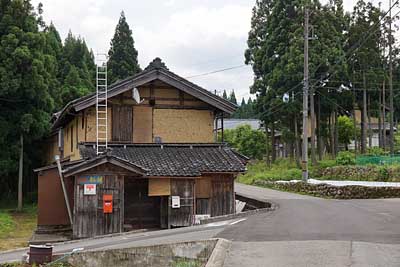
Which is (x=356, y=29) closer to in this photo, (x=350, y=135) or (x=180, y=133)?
(x=350, y=135)

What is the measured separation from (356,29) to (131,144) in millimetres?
22508

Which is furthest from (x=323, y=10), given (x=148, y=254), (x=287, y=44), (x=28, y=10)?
(x=148, y=254)

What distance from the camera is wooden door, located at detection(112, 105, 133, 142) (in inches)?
766

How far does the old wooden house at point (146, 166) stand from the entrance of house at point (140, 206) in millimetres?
35

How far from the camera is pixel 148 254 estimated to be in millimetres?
10688

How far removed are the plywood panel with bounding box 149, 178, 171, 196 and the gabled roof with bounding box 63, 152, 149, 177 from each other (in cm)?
87

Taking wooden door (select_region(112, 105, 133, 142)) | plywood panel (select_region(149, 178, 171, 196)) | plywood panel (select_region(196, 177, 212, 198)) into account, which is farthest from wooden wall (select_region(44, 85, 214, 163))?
plywood panel (select_region(149, 178, 171, 196))

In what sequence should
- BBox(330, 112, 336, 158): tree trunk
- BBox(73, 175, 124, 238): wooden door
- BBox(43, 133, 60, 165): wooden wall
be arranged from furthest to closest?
BBox(330, 112, 336, 158): tree trunk → BBox(43, 133, 60, 165): wooden wall → BBox(73, 175, 124, 238): wooden door

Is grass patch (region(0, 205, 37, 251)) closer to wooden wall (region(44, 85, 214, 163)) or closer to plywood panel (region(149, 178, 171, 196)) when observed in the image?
wooden wall (region(44, 85, 214, 163))

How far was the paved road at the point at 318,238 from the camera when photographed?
8.77m

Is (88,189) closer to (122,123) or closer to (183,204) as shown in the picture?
(183,204)

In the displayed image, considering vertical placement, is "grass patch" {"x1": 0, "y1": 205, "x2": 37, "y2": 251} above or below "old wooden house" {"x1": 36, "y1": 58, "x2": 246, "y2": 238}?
below

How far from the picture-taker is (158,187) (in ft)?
56.0

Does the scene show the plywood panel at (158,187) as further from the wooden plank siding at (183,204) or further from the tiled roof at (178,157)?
the tiled roof at (178,157)
